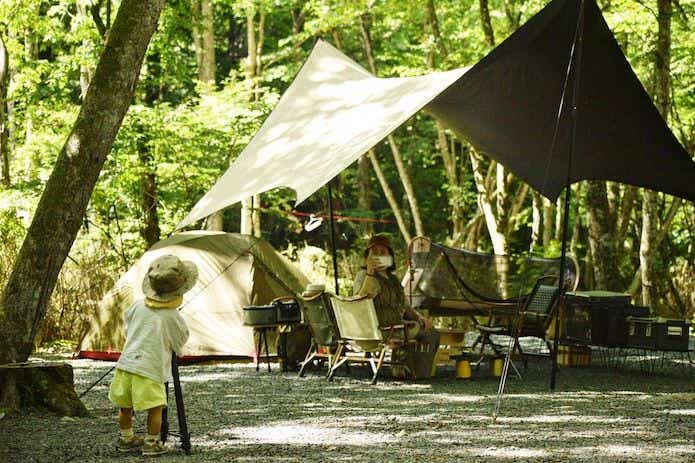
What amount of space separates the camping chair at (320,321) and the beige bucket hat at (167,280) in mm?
3303

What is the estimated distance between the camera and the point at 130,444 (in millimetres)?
5281

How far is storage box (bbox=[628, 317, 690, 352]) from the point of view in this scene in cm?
854

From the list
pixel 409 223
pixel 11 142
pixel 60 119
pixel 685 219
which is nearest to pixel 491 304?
pixel 60 119

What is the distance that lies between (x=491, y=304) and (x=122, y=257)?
561cm

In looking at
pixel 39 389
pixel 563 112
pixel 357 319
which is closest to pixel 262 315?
pixel 357 319

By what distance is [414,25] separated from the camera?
17906mm

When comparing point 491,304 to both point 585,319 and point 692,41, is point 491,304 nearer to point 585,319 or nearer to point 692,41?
point 585,319

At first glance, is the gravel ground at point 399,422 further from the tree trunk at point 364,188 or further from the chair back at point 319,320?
the tree trunk at point 364,188

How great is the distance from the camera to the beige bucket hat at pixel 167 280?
523 centimetres

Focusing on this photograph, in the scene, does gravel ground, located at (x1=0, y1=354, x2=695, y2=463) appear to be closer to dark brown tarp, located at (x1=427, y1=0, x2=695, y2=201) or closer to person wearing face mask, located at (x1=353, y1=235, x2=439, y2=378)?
person wearing face mask, located at (x1=353, y1=235, x2=439, y2=378)

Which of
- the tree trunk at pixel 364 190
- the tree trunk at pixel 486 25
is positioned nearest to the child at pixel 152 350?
the tree trunk at pixel 486 25

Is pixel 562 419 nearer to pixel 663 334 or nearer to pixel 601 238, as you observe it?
pixel 663 334

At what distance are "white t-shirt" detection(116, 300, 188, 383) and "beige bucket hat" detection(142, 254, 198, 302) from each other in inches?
2.8

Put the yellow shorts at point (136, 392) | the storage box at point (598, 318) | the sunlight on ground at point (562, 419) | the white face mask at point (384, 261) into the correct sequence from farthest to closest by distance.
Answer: the storage box at point (598, 318) → the white face mask at point (384, 261) → the sunlight on ground at point (562, 419) → the yellow shorts at point (136, 392)
